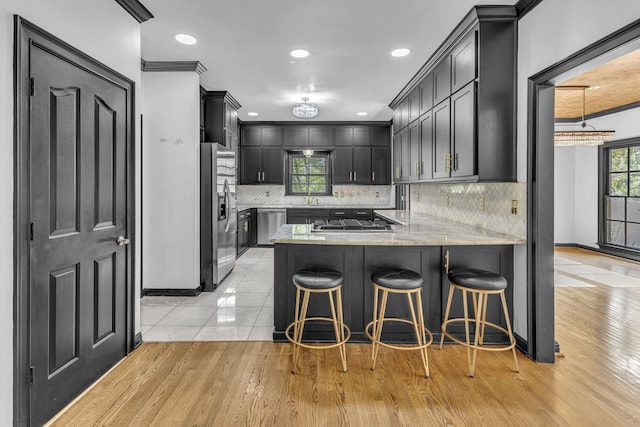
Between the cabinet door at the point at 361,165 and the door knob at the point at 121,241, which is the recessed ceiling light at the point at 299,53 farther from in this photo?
the cabinet door at the point at 361,165

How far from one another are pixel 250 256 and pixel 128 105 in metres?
4.24

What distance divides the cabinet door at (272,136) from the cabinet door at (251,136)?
10 centimetres

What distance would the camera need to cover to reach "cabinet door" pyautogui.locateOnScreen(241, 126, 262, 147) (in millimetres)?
7262

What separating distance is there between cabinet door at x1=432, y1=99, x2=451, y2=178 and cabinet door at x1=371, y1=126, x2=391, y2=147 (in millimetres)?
3496

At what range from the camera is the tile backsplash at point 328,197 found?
301 inches

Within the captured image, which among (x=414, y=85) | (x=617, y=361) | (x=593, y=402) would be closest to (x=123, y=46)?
(x=414, y=85)

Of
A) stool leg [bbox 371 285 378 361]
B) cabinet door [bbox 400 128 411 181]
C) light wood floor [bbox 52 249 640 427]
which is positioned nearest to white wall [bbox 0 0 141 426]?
light wood floor [bbox 52 249 640 427]

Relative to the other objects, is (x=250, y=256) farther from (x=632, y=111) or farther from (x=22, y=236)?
(x=632, y=111)

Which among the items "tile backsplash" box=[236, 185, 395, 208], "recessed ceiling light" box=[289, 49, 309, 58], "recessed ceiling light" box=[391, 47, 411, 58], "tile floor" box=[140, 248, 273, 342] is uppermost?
"recessed ceiling light" box=[391, 47, 411, 58]

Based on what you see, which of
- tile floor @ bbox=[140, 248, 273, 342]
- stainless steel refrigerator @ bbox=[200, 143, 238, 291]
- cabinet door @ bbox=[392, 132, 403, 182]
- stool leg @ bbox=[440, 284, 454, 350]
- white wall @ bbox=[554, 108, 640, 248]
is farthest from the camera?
white wall @ bbox=[554, 108, 640, 248]

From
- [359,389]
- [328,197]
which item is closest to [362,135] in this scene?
[328,197]

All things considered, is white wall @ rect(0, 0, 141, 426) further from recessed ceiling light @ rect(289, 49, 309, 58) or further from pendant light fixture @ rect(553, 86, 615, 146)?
pendant light fixture @ rect(553, 86, 615, 146)

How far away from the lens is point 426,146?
4020 mm

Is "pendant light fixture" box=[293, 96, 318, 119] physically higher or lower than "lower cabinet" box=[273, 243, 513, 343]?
higher
